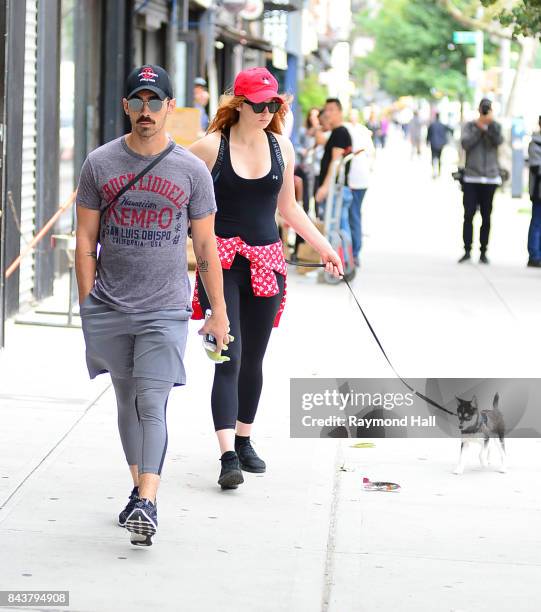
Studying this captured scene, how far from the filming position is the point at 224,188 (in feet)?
19.2

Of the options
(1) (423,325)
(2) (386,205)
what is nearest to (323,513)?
(1) (423,325)

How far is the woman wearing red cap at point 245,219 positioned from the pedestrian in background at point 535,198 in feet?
31.0

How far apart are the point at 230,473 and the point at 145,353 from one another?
1028 millimetres

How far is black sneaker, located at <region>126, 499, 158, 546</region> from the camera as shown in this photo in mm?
4887

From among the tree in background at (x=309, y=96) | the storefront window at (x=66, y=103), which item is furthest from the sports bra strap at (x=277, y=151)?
the tree in background at (x=309, y=96)

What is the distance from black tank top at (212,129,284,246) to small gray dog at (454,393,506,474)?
1.16 m

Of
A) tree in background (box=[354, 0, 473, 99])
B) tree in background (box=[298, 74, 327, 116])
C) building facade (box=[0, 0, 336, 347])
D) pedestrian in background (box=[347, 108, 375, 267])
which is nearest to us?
building facade (box=[0, 0, 336, 347])

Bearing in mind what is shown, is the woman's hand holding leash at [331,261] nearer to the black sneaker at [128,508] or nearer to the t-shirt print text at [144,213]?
the t-shirt print text at [144,213]

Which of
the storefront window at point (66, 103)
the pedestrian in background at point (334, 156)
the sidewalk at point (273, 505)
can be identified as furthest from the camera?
the pedestrian in background at point (334, 156)

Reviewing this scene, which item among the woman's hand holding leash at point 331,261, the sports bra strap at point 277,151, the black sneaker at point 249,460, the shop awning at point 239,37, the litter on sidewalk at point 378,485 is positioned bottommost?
the litter on sidewalk at point 378,485

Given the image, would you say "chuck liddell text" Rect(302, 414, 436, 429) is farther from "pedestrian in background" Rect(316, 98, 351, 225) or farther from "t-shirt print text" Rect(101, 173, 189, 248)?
"pedestrian in background" Rect(316, 98, 351, 225)

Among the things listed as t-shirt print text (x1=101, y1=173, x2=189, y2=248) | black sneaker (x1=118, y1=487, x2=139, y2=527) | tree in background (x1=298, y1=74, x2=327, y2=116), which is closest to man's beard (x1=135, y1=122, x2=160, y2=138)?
t-shirt print text (x1=101, y1=173, x2=189, y2=248)

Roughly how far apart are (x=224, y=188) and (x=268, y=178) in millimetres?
189

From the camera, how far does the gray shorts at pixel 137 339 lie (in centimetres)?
502
